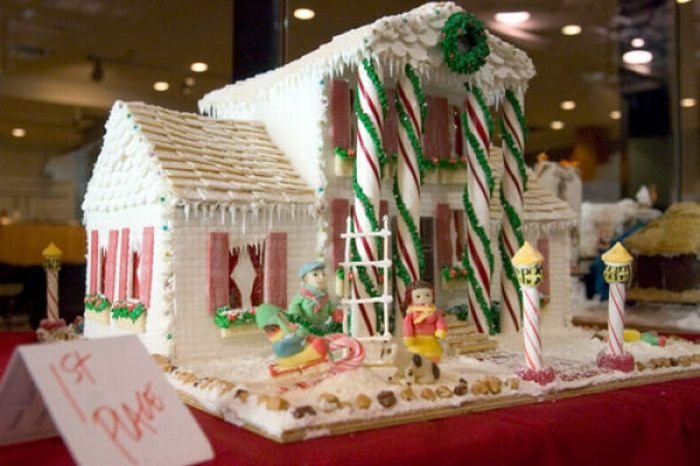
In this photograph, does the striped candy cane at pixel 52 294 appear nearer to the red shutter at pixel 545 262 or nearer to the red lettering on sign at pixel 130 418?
the red lettering on sign at pixel 130 418

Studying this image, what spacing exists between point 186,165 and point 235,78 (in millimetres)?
3235

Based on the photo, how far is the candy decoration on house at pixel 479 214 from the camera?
661 cm

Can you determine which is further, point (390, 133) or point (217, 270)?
point (390, 133)

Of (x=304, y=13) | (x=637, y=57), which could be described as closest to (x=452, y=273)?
(x=304, y=13)

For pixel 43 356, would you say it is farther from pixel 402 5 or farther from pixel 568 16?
pixel 568 16

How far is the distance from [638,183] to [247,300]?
5638 mm

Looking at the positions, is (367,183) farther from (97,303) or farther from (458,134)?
(97,303)

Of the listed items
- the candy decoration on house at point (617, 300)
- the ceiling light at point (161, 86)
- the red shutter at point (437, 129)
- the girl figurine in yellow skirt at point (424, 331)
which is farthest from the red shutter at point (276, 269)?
the ceiling light at point (161, 86)

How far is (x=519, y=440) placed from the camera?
3680mm

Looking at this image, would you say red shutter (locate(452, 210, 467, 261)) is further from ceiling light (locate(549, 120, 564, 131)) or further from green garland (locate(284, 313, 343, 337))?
ceiling light (locate(549, 120, 564, 131))

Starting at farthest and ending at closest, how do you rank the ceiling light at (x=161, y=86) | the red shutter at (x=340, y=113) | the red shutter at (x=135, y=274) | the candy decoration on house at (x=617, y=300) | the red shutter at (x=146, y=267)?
the ceiling light at (x=161, y=86), the red shutter at (x=340, y=113), the red shutter at (x=135, y=274), the red shutter at (x=146, y=267), the candy decoration on house at (x=617, y=300)

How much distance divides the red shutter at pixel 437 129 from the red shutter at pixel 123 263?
2.74m

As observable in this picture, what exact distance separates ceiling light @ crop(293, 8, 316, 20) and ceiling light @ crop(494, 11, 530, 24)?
7.36ft

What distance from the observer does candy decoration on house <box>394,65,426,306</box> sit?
607cm
